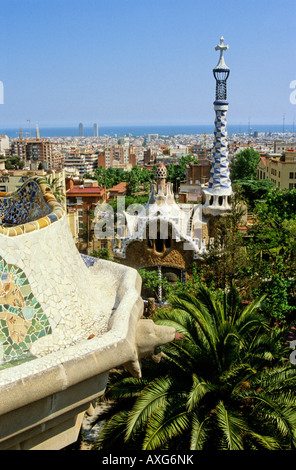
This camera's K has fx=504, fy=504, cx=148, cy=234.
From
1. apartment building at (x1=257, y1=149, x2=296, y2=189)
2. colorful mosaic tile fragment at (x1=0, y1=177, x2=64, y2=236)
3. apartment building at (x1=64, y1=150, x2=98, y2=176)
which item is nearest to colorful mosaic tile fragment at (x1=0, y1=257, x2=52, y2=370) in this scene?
colorful mosaic tile fragment at (x1=0, y1=177, x2=64, y2=236)

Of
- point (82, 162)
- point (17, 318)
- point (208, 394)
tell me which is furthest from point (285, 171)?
point (82, 162)

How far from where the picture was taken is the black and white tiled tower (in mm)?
16047

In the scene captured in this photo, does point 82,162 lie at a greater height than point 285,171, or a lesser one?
lesser

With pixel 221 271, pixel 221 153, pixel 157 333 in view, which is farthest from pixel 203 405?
pixel 221 153

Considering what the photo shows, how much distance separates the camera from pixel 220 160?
54.4 ft

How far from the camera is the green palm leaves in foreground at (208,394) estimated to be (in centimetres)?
613

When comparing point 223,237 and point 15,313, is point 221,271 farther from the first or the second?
point 15,313

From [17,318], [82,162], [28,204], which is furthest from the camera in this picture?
[82,162]

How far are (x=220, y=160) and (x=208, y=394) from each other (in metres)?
10.9

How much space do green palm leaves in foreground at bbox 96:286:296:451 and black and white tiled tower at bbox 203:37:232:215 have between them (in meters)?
8.31

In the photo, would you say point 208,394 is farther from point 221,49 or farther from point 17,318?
point 221,49

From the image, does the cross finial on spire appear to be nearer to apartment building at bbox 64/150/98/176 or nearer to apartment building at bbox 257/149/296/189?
apartment building at bbox 257/149/296/189
